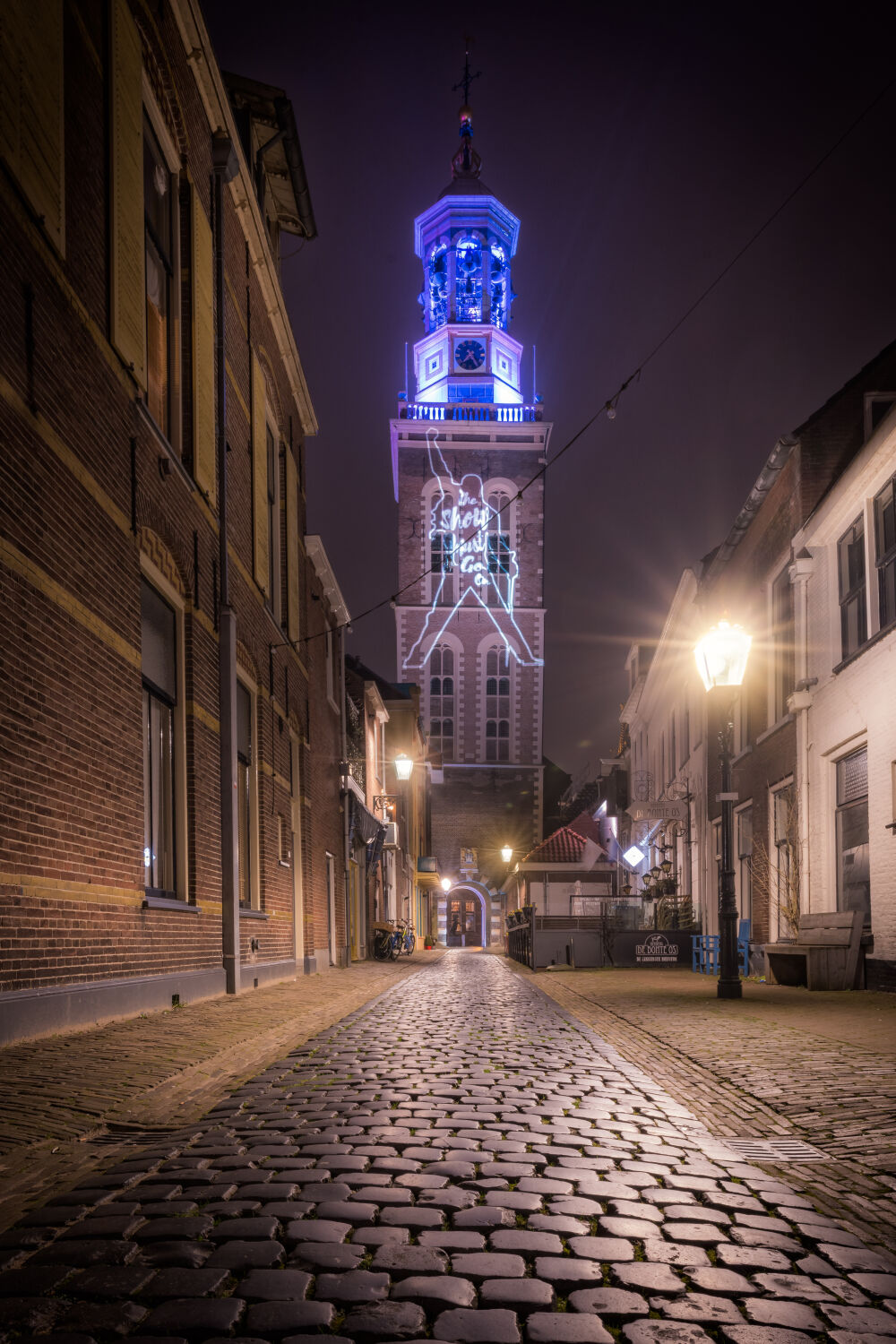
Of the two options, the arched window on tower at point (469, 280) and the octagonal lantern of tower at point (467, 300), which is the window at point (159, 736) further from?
the arched window on tower at point (469, 280)

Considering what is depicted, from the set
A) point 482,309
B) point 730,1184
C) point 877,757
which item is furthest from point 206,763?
point 482,309

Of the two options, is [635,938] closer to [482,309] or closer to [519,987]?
[519,987]

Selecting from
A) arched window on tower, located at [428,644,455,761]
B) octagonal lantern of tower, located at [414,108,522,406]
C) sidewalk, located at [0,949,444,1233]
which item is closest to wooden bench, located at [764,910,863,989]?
sidewalk, located at [0,949,444,1233]

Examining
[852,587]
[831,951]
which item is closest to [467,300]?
[852,587]

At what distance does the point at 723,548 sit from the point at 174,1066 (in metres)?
16.2

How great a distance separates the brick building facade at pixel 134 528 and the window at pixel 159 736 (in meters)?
0.03

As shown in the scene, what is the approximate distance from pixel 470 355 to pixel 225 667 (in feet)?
170

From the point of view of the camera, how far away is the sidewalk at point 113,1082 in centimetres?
385

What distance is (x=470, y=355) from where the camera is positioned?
61.4 metres

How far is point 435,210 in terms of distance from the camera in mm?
62594

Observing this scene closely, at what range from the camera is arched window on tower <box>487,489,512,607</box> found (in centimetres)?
5647

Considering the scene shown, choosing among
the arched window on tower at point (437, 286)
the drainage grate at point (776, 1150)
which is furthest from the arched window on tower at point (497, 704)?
the drainage grate at point (776, 1150)

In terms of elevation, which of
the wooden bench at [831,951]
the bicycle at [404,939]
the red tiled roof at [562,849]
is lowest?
the bicycle at [404,939]

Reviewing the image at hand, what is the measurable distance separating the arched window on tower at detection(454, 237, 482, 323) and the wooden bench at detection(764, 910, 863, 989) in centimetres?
5372
